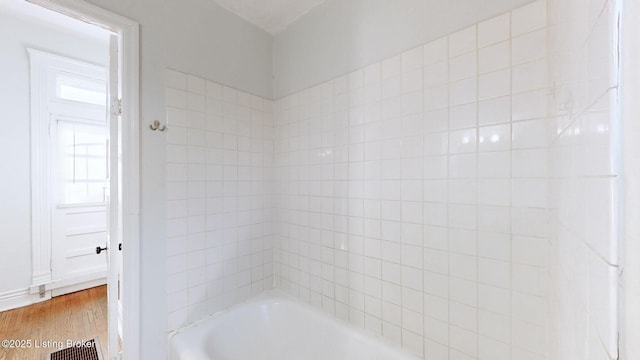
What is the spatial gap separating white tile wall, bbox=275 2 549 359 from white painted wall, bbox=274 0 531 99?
0.06 metres

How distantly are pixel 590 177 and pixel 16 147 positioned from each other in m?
3.95

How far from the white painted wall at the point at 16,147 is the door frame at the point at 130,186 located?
2.28 metres

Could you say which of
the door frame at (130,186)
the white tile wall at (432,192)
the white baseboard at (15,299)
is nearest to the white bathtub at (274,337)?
the white tile wall at (432,192)

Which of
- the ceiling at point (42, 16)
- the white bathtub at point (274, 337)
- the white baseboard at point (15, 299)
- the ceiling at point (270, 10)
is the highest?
the ceiling at point (42, 16)

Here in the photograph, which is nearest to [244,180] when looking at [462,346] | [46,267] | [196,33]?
[196,33]

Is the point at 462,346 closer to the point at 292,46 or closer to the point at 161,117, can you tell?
the point at 161,117

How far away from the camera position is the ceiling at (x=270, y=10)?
160 centimetres

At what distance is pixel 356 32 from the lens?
4.72 ft

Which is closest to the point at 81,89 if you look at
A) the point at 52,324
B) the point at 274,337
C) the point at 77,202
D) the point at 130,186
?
the point at 77,202

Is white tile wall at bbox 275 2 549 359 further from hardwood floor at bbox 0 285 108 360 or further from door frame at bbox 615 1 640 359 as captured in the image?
hardwood floor at bbox 0 285 108 360

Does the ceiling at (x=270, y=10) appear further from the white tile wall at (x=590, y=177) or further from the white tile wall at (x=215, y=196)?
the white tile wall at (x=590, y=177)

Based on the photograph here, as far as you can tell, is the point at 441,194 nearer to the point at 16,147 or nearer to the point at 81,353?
the point at 81,353

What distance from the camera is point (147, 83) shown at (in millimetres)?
1319

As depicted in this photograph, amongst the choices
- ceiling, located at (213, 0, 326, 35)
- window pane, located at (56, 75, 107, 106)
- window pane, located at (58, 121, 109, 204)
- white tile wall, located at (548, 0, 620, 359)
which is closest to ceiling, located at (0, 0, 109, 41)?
window pane, located at (56, 75, 107, 106)
